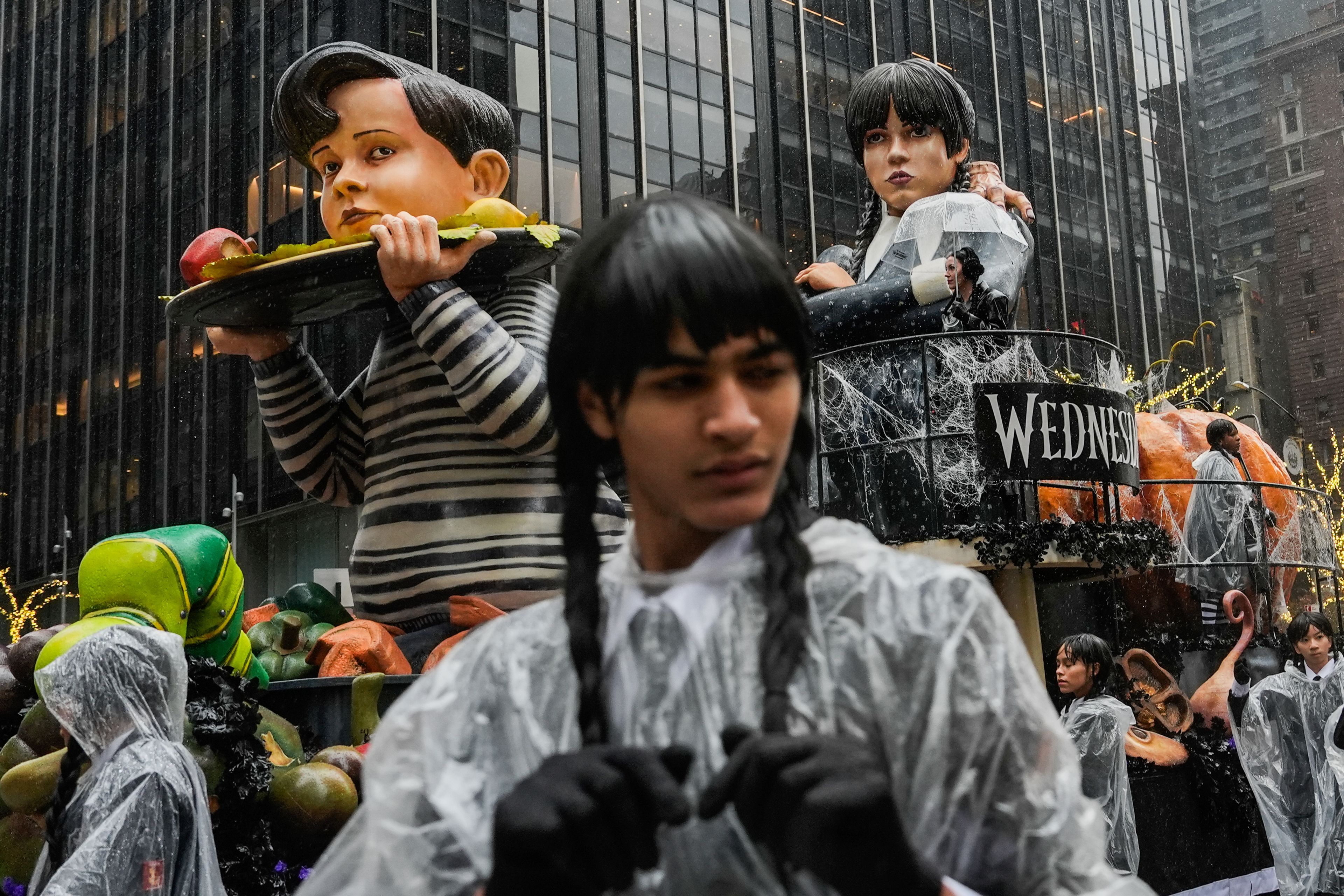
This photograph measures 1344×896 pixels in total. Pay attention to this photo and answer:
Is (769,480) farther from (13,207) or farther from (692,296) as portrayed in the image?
(13,207)

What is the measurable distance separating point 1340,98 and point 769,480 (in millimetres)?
22303

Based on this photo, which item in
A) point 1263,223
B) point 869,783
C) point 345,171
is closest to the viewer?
point 869,783

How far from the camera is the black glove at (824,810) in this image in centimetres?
118

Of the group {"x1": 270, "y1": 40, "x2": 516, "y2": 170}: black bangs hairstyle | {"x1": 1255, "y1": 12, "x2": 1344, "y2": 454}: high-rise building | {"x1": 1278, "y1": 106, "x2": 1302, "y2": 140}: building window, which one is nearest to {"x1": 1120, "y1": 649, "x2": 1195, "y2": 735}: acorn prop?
{"x1": 270, "y1": 40, "x2": 516, "y2": 170}: black bangs hairstyle

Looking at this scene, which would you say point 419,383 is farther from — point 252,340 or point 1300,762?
point 1300,762

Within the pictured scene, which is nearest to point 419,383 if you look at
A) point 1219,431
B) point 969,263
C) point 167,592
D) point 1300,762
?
point 167,592

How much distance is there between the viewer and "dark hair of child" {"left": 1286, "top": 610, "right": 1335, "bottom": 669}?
25.7 feet

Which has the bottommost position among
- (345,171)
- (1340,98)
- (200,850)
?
(200,850)

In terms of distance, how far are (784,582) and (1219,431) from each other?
20.6ft

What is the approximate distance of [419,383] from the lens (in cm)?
416

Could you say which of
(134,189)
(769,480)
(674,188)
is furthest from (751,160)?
(769,480)

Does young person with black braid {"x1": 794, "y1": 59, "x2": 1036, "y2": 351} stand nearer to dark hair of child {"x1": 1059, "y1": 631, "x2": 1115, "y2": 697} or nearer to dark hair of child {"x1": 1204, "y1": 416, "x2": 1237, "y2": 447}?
dark hair of child {"x1": 1059, "y1": 631, "x2": 1115, "y2": 697}

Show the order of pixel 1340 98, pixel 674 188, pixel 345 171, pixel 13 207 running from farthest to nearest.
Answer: pixel 13 207 < pixel 674 188 < pixel 1340 98 < pixel 345 171

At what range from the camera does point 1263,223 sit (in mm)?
22312
